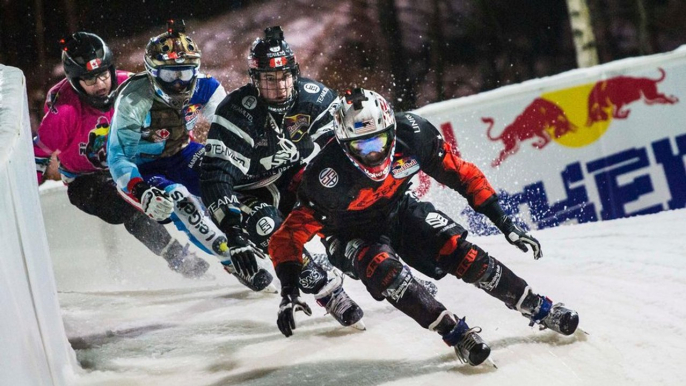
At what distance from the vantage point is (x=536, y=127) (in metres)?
7.30

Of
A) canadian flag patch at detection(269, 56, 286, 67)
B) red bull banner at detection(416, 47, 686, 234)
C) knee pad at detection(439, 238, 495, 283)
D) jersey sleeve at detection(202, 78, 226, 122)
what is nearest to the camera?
knee pad at detection(439, 238, 495, 283)

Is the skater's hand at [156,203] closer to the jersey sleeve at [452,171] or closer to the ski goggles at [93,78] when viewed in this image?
the ski goggles at [93,78]

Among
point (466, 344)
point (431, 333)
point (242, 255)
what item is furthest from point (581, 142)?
point (466, 344)

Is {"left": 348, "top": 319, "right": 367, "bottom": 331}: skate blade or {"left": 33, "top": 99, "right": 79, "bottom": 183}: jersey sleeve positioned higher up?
{"left": 33, "top": 99, "right": 79, "bottom": 183}: jersey sleeve

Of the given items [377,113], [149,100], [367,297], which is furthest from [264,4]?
[377,113]

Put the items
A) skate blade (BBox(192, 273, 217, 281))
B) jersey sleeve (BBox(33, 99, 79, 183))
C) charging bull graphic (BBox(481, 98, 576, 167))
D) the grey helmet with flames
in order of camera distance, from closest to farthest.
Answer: the grey helmet with flames, jersey sleeve (BBox(33, 99, 79, 183)), skate blade (BBox(192, 273, 217, 281)), charging bull graphic (BBox(481, 98, 576, 167))

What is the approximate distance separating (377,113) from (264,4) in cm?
488

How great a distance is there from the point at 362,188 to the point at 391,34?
4624 mm

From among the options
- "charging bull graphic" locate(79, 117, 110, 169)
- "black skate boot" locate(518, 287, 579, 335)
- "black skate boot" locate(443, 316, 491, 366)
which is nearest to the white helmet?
"black skate boot" locate(443, 316, 491, 366)

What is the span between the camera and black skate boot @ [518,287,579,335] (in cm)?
405

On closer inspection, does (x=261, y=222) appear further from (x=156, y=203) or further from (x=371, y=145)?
(x=371, y=145)

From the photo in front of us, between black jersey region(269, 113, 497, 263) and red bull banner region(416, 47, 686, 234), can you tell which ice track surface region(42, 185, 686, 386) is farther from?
red bull banner region(416, 47, 686, 234)

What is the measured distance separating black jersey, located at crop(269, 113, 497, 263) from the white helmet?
0.08 meters

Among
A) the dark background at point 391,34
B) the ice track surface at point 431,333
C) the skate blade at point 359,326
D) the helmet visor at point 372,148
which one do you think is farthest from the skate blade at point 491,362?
the dark background at point 391,34
